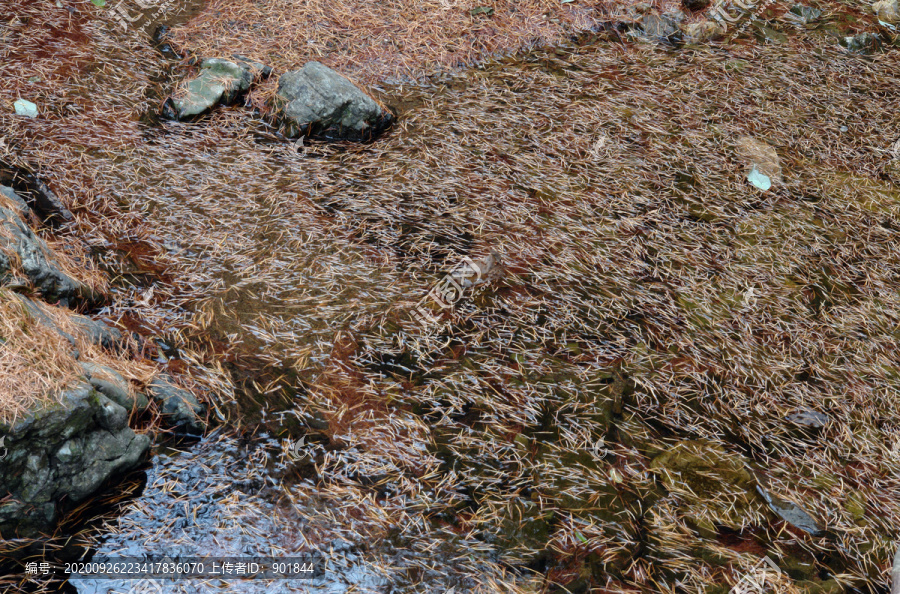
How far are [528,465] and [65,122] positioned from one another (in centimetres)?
459

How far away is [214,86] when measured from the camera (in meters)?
5.09

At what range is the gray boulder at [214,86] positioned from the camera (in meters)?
4.94

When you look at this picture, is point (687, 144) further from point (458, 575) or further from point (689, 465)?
point (458, 575)

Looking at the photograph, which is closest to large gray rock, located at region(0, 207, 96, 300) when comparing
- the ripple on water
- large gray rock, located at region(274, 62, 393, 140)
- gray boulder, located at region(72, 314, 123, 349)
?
gray boulder, located at region(72, 314, 123, 349)

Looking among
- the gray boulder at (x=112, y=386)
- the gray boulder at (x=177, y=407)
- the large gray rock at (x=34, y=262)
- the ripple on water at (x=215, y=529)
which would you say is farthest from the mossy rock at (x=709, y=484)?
the large gray rock at (x=34, y=262)

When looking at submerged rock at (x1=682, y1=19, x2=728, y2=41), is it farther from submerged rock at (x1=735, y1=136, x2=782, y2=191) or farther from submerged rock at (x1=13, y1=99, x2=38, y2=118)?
submerged rock at (x1=13, y1=99, x2=38, y2=118)

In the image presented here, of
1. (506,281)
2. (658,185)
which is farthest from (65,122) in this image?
(658,185)

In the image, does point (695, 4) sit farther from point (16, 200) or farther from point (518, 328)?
point (16, 200)

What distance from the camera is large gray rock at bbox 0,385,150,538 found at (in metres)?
2.38

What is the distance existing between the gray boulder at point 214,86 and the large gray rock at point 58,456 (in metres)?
3.20

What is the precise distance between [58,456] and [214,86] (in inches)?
146

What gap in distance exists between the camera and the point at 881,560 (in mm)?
2879

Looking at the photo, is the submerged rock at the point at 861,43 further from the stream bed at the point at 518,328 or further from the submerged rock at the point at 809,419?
the submerged rock at the point at 809,419

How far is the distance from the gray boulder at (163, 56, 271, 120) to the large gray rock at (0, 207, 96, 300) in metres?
2.06
